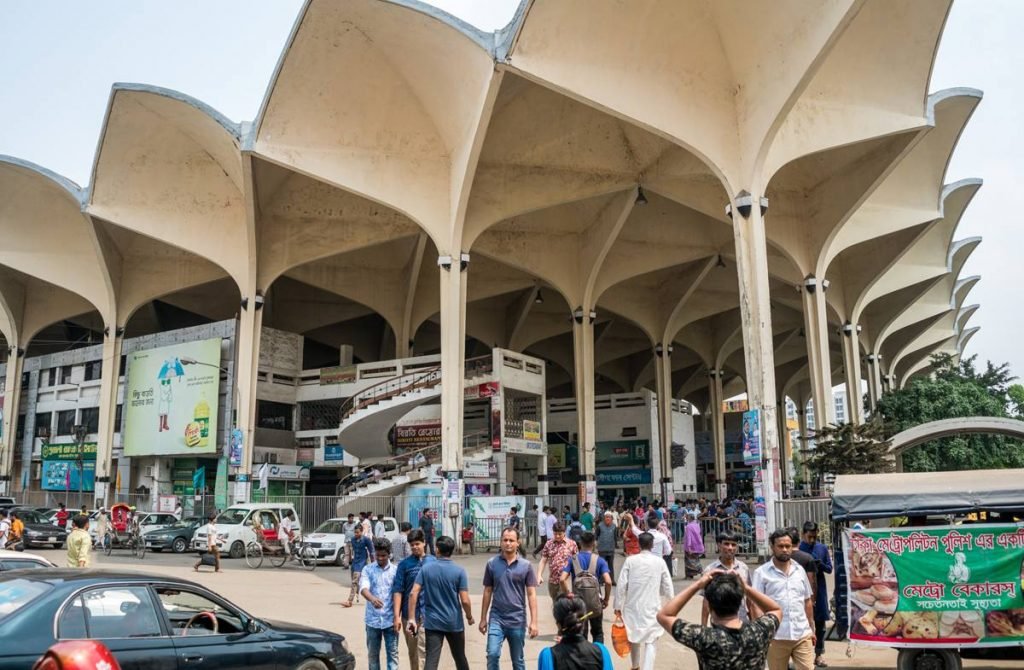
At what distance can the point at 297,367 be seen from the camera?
3509 cm

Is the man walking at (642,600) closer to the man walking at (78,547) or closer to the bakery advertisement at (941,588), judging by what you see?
the bakery advertisement at (941,588)

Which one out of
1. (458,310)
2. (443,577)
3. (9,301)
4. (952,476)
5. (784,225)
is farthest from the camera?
(9,301)

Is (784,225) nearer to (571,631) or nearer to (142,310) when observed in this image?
(571,631)

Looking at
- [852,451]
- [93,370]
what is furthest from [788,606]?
[93,370]

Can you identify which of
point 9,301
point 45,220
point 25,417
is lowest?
point 25,417

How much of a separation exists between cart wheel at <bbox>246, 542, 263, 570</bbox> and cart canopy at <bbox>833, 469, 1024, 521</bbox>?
15470mm

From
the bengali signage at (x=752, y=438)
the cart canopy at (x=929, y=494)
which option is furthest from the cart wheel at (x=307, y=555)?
the cart canopy at (x=929, y=494)

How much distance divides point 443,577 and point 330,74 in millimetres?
21837

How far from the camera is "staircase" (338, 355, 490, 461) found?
94.7ft

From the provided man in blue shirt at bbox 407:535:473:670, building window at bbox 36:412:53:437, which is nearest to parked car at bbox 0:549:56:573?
man in blue shirt at bbox 407:535:473:670

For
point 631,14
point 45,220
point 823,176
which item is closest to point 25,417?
point 45,220

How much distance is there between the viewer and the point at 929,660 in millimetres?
7238

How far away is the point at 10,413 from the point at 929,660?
4220cm

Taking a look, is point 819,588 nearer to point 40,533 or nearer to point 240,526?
point 240,526
